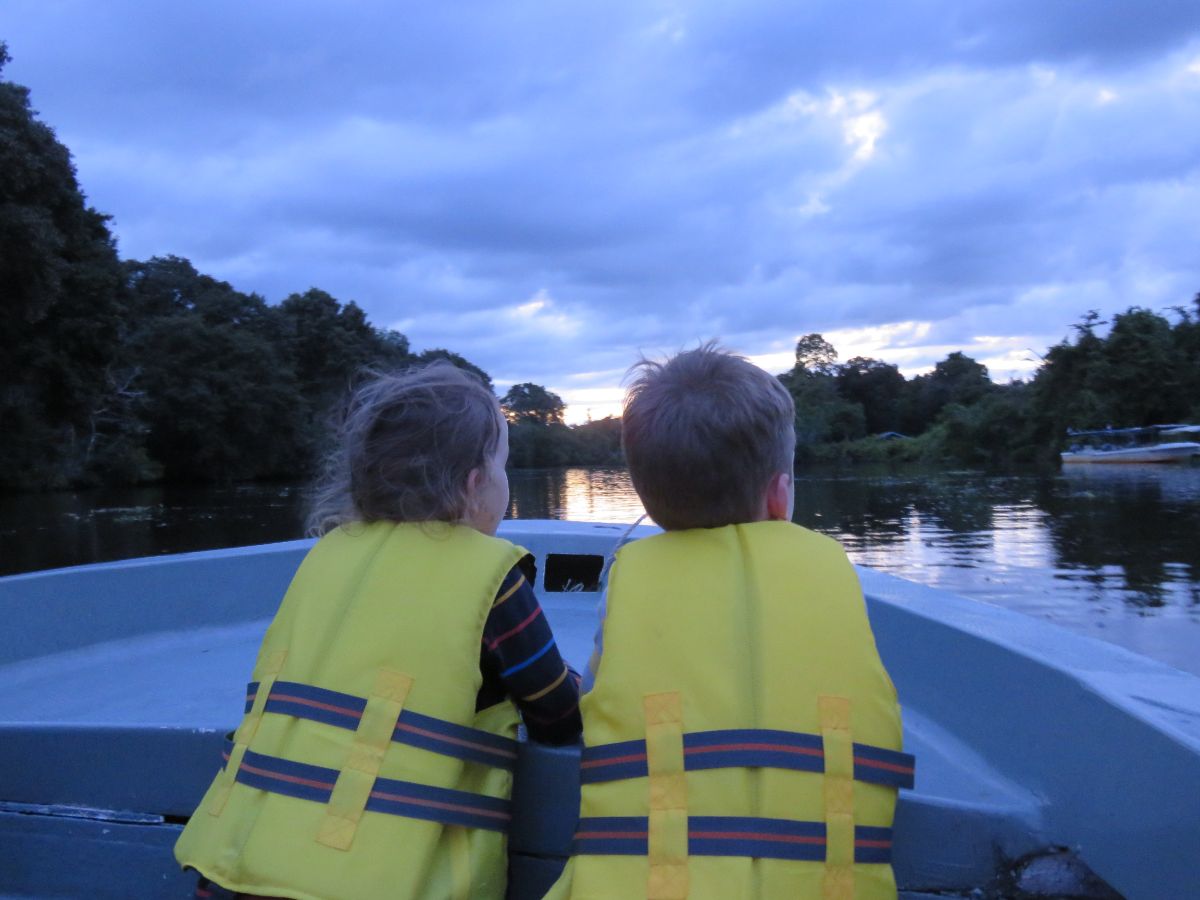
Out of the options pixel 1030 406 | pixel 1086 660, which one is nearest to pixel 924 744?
pixel 1086 660

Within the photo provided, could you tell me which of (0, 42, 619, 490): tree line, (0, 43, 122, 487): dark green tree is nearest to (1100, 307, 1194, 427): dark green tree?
(0, 42, 619, 490): tree line

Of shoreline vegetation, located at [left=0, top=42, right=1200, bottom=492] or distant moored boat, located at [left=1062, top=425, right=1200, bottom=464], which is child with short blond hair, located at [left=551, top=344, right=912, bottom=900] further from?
distant moored boat, located at [left=1062, top=425, right=1200, bottom=464]

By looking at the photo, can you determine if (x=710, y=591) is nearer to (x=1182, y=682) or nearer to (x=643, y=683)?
(x=643, y=683)

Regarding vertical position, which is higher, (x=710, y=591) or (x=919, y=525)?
(x=710, y=591)

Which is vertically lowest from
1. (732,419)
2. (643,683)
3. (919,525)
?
(919,525)

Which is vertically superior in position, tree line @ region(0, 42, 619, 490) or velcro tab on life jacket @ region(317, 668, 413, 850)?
tree line @ region(0, 42, 619, 490)

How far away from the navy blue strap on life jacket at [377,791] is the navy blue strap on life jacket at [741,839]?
184mm

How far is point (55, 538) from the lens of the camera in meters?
13.5

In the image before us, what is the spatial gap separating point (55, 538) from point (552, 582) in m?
13.0

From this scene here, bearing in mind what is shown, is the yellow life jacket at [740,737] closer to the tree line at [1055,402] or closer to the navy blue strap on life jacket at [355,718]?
the navy blue strap on life jacket at [355,718]

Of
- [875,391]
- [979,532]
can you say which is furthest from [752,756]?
[875,391]

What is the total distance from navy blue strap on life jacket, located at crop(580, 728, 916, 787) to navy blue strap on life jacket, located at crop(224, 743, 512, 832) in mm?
163

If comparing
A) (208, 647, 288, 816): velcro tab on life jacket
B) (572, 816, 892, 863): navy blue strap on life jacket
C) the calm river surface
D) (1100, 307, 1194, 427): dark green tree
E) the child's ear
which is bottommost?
the calm river surface

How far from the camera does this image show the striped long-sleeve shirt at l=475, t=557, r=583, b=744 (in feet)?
3.69
